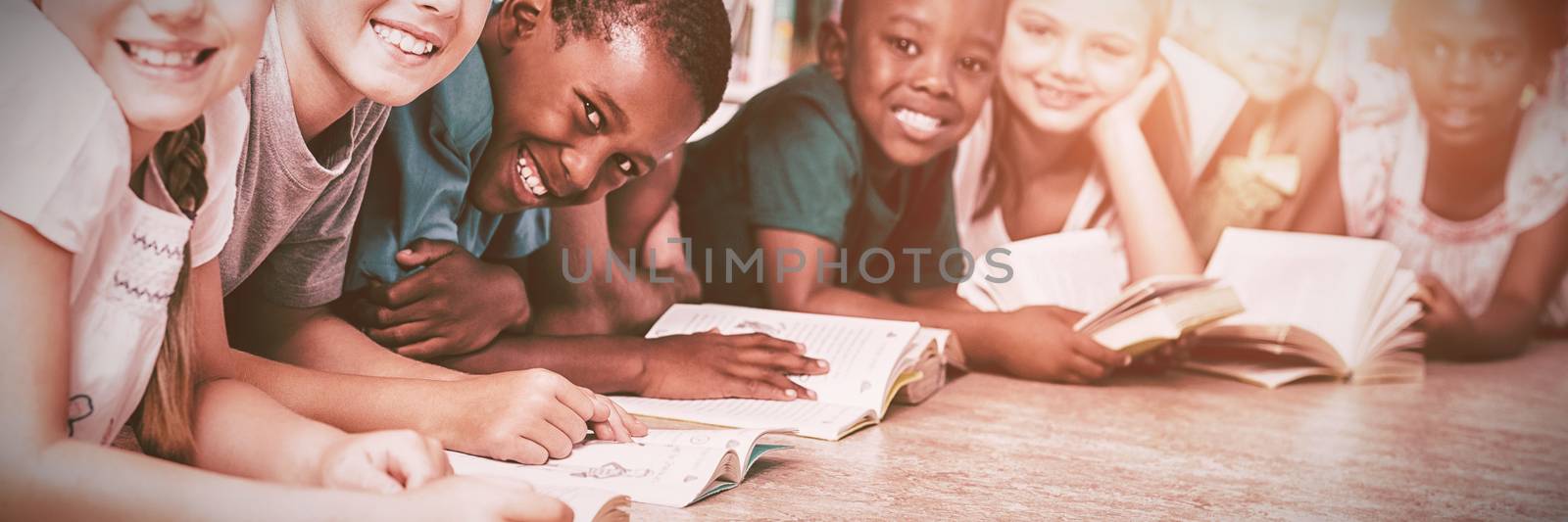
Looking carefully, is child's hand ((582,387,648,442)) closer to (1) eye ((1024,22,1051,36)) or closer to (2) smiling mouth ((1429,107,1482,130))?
(1) eye ((1024,22,1051,36))

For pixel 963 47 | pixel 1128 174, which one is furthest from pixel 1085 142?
pixel 963 47

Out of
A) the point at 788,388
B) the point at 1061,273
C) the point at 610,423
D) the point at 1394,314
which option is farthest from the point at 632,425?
the point at 1394,314

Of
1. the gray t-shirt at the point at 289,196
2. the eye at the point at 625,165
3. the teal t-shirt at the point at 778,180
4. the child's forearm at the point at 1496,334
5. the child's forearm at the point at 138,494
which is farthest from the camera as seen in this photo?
the child's forearm at the point at 1496,334

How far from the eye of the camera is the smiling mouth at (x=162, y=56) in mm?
833

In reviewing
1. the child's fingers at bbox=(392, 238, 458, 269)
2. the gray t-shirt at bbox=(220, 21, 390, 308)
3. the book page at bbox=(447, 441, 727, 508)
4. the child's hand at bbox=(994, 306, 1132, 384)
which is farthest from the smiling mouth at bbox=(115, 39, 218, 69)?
the child's hand at bbox=(994, 306, 1132, 384)

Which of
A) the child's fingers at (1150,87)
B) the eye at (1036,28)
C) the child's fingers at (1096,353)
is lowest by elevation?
the child's fingers at (1096,353)

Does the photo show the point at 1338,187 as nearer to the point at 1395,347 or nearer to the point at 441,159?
the point at 1395,347

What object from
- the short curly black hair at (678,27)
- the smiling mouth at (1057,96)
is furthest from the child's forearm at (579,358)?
the smiling mouth at (1057,96)

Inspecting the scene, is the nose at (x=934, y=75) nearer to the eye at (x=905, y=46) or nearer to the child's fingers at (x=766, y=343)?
the eye at (x=905, y=46)

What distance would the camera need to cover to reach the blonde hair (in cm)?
91

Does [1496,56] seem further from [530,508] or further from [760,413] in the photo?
[530,508]

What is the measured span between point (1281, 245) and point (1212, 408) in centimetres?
57

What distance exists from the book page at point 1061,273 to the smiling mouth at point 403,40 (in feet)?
4.62

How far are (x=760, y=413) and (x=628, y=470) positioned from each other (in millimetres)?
433
